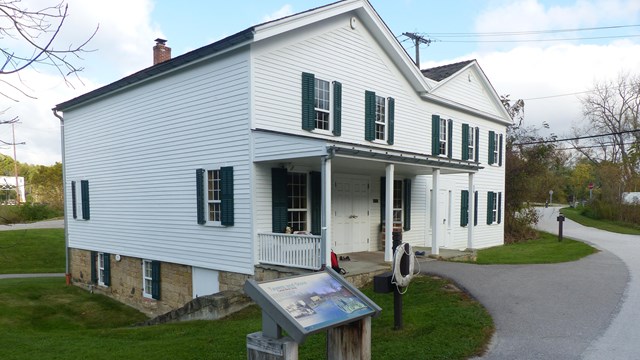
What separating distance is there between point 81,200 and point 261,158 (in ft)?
32.7

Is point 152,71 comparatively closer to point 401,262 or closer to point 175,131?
point 175,131

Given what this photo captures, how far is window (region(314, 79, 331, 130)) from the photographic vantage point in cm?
1161

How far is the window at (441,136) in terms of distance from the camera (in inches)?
623

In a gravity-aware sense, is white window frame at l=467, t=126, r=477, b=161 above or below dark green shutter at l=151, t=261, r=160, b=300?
above

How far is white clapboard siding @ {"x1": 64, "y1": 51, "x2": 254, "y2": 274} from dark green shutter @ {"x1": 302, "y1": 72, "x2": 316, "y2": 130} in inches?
64.8

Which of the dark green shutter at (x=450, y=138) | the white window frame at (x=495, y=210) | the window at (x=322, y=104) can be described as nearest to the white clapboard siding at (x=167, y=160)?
the window at (x=322, y=104)

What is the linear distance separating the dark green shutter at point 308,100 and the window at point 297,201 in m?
1.39

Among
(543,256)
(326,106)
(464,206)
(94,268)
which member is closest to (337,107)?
(326,106)

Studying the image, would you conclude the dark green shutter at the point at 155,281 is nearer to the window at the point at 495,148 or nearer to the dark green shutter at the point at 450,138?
the dark green shutter at the point at 450,138

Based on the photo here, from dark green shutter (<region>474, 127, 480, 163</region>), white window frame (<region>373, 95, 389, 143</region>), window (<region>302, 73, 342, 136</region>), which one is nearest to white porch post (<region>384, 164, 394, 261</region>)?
window (<region>302, 73, 342, 136</region>)

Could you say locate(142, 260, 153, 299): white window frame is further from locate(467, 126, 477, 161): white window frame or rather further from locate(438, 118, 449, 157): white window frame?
locate(467, 126, 477, 161): white window frame

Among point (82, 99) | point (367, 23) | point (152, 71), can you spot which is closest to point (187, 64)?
point (152, 71)

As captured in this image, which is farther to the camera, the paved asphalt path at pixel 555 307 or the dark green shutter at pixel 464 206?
the dark green shutter at pixel 464 206

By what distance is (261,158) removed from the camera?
995 centimetres
